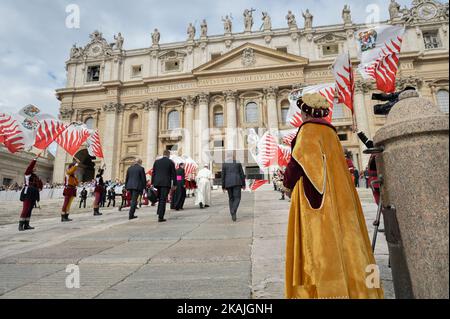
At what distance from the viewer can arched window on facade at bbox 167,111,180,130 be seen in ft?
111

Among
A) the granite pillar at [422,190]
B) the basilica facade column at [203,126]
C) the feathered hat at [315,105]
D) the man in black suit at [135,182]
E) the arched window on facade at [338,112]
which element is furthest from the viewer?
the basilica facade column at [203,126]

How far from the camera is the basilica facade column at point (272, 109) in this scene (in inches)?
1195

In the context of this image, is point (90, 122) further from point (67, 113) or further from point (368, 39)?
point (368, 39)

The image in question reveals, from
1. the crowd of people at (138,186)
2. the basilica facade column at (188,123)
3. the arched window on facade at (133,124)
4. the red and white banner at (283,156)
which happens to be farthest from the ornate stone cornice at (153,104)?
the crowd of people at (138,186)

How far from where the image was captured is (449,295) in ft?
4.50

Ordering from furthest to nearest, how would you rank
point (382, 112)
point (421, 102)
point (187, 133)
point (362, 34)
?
1. point (187, 133)
2. point (362, 34)
3. point (382, 112)
4. point (421, 102)

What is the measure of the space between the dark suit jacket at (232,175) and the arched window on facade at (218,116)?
26.6m

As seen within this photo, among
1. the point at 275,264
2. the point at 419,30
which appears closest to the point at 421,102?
the point at 275,264

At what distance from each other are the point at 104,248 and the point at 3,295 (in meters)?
1.79

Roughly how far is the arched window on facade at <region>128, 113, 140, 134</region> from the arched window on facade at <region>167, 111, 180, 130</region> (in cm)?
406

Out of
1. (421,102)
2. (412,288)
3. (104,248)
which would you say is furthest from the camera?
(104,248)

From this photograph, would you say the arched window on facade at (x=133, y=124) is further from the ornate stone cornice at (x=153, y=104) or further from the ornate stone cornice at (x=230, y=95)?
the ornate stone cornice at (x=230, y=95)

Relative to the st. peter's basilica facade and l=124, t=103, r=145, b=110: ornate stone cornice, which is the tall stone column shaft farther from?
l=124, t=103, r=145, b=110: ornate stone cornice

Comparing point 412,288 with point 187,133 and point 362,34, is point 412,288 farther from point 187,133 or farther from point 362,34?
point 187,133
